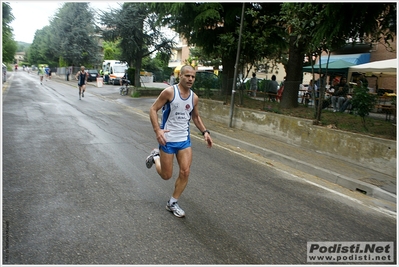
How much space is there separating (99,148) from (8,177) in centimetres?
236

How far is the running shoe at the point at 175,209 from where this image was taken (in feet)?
13.5

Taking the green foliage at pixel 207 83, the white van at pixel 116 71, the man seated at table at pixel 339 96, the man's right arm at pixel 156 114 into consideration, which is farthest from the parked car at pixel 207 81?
the white van at pixel 116 71

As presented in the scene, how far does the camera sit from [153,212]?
4.23 m

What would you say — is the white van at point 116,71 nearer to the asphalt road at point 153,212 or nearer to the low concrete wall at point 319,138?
the low concrete wall at point 319,138

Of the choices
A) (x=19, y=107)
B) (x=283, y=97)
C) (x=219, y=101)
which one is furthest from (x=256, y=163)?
(x=19, y=107)

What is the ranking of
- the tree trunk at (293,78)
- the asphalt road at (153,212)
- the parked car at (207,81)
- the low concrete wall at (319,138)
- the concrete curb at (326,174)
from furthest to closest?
the parked car at (207,81) → the tree trunk at (293,78) → the low concrete wall at (319,138) → the concrete curb at (326,174) → the asphalt road at (153,212)

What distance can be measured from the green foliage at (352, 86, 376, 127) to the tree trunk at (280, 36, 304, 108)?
9.29ft

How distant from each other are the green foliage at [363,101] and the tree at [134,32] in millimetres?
18391

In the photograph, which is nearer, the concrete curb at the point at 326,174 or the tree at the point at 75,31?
the concrete curb at the point at 326,174

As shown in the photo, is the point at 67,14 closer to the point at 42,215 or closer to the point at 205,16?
the point at 205,16

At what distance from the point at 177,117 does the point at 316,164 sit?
4420 mm

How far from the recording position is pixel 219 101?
43.3 feet

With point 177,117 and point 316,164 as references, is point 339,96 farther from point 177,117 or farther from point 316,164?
point 177,117

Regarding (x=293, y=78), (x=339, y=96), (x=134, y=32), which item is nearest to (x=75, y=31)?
(x=134, y=32)
